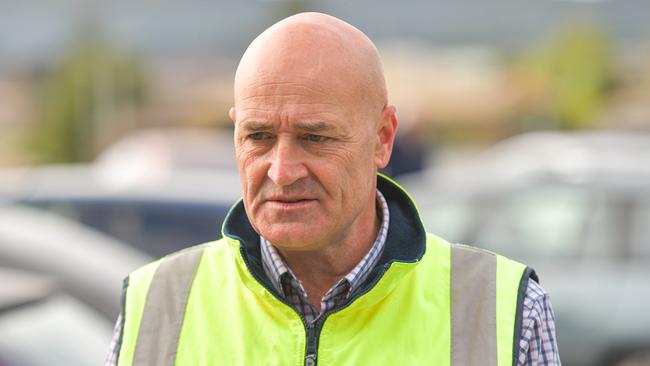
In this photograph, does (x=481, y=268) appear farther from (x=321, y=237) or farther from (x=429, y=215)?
(x=429, y=215)

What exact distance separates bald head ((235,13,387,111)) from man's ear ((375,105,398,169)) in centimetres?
5

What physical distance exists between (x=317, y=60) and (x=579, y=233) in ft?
16.2

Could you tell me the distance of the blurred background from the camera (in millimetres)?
4668

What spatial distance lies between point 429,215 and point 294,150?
5.41 m

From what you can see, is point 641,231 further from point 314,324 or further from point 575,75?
point 575,75

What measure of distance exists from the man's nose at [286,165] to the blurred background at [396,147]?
153 cm

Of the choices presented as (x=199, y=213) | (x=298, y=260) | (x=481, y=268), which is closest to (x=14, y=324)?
(x=298, y=260)

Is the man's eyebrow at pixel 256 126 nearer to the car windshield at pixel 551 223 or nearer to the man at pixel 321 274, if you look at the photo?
the man at pixel 321 274

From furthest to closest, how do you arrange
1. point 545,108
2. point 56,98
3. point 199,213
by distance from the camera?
point 545,108 → point 56,98 → point 199,213

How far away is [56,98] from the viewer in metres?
28.6

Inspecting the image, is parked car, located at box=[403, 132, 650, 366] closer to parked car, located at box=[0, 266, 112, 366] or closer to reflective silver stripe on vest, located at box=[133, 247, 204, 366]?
parked car, located at box=[0, 266, 112, 366]

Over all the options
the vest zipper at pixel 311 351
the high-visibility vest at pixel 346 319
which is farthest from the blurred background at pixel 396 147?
the vest zipper at pixel 311 351

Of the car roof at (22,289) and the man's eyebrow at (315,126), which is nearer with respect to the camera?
the man's eyebrow at (315,126)

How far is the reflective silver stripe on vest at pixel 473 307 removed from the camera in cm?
225
